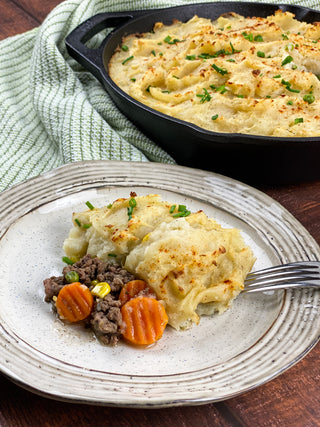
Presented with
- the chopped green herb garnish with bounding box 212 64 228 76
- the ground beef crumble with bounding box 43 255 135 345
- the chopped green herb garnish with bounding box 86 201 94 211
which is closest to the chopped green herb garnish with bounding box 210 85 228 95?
the chopped green herb garnish with bounding box 212 64 228 76

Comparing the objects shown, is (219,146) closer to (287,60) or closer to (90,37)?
(287,60)

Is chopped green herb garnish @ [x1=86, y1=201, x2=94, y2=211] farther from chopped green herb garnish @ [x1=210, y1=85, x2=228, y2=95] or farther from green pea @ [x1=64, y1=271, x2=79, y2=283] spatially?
chopped green herb garnish @ [x1=210, y1=85, x2=228, y2=95]

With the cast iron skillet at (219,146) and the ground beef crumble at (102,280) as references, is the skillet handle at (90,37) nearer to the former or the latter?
the cast iron skillet at (219,146)

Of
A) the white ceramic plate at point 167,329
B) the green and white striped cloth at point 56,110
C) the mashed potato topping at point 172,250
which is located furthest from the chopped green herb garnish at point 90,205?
the green and white striped cloth at point 56,110

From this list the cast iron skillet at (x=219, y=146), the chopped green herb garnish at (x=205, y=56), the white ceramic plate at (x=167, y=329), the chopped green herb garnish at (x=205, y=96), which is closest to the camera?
the white ceramic plate at (x=167, y=329)

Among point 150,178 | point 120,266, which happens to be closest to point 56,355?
point 120,266

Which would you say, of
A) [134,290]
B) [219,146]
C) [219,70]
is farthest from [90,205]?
[219,70]
